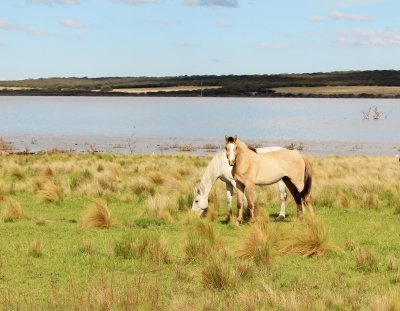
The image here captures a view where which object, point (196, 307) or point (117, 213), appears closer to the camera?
point (196, 307)

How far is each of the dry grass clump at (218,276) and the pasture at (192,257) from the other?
0.6 inches

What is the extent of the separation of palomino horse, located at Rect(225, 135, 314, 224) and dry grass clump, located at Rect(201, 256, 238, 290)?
16.8ft

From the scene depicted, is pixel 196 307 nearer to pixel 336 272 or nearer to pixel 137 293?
pixel 137 293

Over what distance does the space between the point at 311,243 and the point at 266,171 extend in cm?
357

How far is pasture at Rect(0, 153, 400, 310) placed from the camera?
751cm

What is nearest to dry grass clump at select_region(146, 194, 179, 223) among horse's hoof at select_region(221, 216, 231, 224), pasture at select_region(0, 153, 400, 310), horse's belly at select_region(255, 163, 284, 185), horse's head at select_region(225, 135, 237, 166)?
pasture at select_region(0, 153, 400, 310)

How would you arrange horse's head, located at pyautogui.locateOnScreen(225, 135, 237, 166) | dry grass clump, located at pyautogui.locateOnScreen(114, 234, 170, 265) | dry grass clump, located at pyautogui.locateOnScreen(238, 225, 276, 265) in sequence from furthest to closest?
1. horse's head, located at pyautogui.locateOnScreen(225, 135, 237, 166)
2. dry grass clump, located at pyautogui.locateOnScreen(114, 234, 170, 265)
3. dry grass clump, located at pyautogui.locateOnScreen(238, 225, 276, 265)

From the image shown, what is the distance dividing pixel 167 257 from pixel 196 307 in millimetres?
3035

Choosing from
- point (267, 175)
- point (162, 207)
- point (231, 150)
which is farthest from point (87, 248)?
point (162, 207)

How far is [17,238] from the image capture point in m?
12.4

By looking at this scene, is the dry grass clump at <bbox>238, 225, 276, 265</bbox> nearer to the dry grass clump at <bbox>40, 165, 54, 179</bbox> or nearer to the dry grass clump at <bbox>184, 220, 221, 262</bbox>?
the dry grass clump at <bbox>184, 220, 221, 262</bbox>

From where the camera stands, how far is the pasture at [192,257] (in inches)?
296

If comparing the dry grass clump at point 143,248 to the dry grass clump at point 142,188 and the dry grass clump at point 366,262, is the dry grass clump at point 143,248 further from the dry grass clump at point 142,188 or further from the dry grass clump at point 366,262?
the dry grass clump at point 142,188

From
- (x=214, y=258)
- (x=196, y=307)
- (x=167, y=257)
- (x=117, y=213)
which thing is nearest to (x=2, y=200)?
(x=117, y=213)
